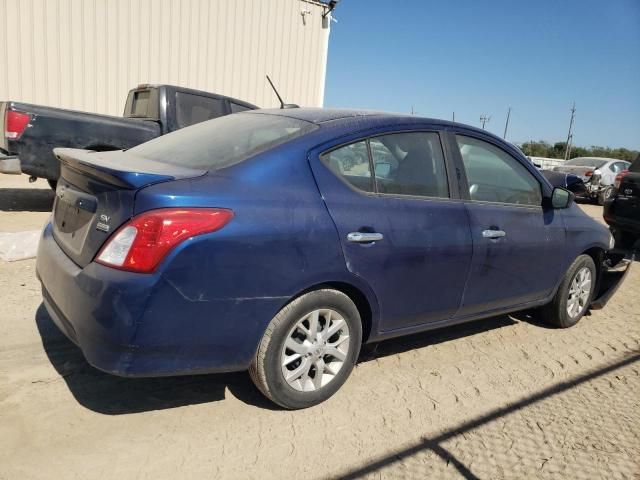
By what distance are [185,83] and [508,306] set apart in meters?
10.9

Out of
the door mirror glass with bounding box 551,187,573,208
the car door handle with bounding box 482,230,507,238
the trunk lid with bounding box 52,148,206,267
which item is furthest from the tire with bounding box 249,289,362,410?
the door mirror glass with bounding box 551,187,573,208

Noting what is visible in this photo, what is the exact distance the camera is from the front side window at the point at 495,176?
3637mm

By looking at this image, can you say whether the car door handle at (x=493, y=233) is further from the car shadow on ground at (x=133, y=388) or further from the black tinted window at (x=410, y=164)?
the car shadow on ground at (x=133, y=388)

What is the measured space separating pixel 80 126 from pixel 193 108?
5.32 feet

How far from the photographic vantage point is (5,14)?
10.3 metres

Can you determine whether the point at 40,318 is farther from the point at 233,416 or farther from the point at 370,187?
the point at 370,187

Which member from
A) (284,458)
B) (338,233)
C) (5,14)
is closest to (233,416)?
(284,458)

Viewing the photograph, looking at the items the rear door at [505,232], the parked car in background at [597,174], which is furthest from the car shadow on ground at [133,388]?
the parked car in background at [597,174]

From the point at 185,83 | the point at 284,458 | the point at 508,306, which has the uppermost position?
the point at 185,83

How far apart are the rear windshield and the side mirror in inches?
17.5

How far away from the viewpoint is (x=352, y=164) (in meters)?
3.01

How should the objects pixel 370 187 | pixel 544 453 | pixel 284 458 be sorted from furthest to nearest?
pixel 370 187 → pixel 544 453 → pixel 284 458

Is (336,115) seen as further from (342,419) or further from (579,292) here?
(579,292)

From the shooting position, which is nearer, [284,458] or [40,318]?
[284,458]
